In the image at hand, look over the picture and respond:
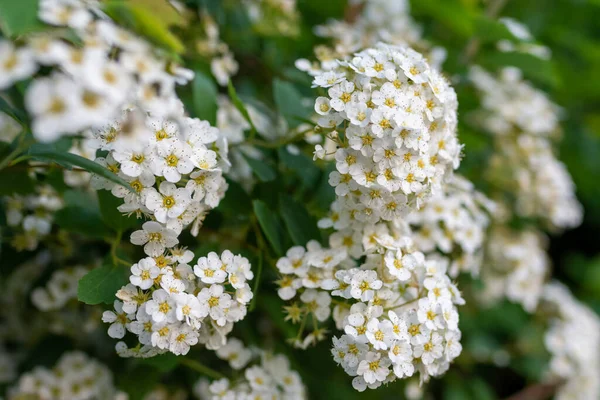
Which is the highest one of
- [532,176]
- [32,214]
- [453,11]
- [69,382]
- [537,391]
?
[453,11]

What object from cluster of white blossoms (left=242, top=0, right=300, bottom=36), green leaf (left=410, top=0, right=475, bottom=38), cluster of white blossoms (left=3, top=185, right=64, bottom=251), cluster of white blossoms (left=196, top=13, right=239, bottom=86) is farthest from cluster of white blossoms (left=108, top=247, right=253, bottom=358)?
green leaf (left=410, top=0, right=475, bottom=38)

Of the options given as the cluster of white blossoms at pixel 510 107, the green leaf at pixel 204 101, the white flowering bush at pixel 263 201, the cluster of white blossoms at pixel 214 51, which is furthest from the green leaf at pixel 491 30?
the green leaf at pixel 204 101

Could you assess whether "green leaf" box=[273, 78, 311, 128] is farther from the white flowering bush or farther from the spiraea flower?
the spiraea flower

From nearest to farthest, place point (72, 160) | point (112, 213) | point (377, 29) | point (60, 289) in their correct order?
point (72, 160) < point (112, 213) < point (60, 289) < point (377, 29)

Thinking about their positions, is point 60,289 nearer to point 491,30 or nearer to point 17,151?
point 17,151

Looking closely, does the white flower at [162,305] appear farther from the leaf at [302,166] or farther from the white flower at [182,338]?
the leaf at [302,166]

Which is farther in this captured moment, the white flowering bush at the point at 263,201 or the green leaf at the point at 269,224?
the green leaf at the point at 269,224

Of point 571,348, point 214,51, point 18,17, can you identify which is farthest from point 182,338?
point 571,348
